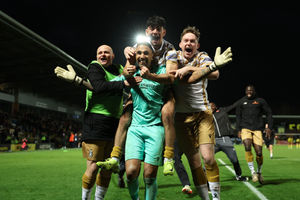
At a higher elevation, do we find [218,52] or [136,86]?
[218,52]

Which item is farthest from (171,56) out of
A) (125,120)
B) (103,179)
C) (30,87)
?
(30,87)

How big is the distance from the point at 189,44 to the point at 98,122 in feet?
5.81

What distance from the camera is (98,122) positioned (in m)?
4.09

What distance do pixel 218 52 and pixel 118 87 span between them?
131 cm

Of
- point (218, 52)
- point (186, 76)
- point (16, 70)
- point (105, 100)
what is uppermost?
point (16, 70)

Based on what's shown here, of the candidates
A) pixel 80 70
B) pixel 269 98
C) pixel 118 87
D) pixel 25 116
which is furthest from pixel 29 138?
pixel 269 98

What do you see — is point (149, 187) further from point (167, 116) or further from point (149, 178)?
point (167, 116)

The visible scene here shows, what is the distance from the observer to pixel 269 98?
8100cm

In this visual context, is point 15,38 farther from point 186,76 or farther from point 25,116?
point 186,76

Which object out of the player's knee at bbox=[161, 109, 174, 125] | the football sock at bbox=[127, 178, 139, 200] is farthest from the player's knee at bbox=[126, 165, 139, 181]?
the player's knee at bbox=[161, 109, 174, 125]

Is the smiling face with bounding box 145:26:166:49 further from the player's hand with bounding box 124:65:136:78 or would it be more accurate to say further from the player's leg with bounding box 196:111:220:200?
the player's leg with bounding box 196:111:220:200

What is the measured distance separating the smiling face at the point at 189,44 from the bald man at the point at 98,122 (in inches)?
45.7

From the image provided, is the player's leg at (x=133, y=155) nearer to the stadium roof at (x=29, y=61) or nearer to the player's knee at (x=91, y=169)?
the player's knee at (x=91, y=169)

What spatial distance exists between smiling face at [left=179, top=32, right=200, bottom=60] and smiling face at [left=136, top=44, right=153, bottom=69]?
2.64ft
